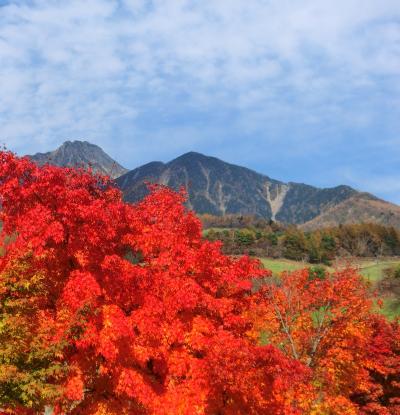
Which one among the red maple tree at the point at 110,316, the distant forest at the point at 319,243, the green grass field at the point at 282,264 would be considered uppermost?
the distant forest at the point at 319,243

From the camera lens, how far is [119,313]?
19.7 m

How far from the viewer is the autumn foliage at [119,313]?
1825cm

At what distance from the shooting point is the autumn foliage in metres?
18.2

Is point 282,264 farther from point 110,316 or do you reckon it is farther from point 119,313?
point 110,316

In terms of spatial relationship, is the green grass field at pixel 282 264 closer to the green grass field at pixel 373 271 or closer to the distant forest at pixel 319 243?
the green grass field at pixel 373 271

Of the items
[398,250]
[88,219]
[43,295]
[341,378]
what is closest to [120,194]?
[88,219]

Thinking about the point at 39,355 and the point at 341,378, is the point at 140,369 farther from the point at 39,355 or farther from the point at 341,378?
the point at 341,378

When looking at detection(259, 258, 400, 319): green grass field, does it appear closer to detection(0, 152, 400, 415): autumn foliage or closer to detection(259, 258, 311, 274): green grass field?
detection(259, 258, 311, 274): green grass field

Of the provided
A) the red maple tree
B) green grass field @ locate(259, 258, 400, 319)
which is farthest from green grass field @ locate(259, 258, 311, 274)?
the red maple tree

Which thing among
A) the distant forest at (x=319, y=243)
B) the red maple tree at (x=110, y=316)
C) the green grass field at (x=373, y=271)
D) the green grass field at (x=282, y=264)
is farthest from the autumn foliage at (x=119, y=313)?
the distant forest at (x=319, y=243)

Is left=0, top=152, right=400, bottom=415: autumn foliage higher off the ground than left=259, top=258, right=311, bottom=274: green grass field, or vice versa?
left=259, top=258, right=311, bottom=274: green grass field

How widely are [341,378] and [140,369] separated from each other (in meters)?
15.5

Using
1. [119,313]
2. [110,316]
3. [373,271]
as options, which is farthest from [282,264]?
[110,316]

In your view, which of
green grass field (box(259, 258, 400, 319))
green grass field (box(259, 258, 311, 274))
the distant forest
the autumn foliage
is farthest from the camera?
the distant forest
